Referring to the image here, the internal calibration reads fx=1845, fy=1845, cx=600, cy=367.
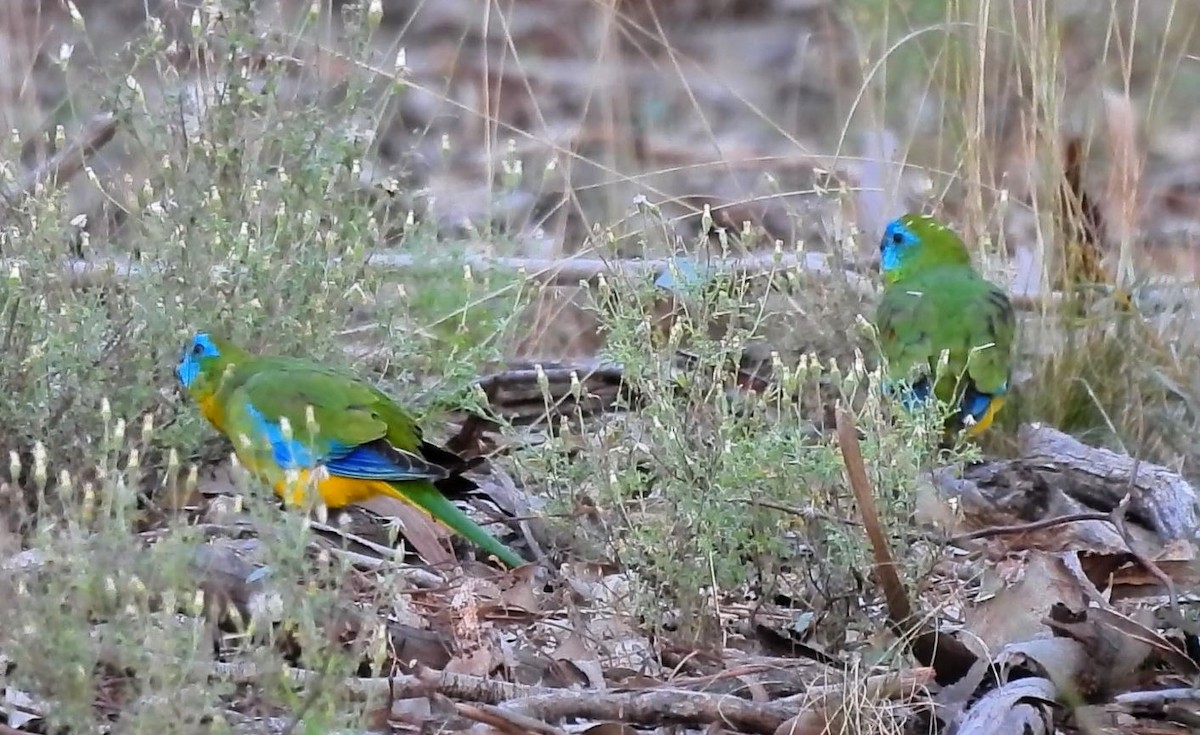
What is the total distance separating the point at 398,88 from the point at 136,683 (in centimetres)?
155

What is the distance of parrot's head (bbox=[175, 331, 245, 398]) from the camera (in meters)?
3.13

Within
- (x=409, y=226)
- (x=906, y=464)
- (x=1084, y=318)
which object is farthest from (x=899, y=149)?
(x=906, y=464)

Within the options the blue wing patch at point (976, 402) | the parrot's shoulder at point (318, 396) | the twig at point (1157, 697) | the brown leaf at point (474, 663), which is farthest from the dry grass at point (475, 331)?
the twig at point (1157, 697)

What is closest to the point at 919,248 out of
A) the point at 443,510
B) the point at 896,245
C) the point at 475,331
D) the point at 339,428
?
the point at 896,245

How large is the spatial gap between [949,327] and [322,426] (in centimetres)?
137

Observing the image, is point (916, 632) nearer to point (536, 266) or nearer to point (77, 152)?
point (536, 266)

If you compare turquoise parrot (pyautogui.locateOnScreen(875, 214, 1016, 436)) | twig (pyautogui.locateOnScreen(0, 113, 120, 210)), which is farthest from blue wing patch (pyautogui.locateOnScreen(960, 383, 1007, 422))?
twig (pyautogui.locateOnScreen(0, 113, 120, 210))

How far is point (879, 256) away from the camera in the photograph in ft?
14.4

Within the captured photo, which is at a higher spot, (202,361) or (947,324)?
(202,361)

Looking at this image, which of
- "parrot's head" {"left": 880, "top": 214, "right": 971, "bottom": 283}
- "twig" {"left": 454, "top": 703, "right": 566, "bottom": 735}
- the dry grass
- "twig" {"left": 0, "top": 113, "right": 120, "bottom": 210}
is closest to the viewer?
the dry grass

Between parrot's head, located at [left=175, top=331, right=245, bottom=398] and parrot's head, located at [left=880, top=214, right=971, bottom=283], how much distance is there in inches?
61.1

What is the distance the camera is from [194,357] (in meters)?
3.16

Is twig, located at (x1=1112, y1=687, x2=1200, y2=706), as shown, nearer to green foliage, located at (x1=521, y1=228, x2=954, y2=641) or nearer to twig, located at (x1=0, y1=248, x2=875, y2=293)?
green foliage, located at (x1=521, y1=228, x2=954, y2=641)

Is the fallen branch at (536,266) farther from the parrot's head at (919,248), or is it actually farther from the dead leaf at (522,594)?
the dead leaf at (522,594)
